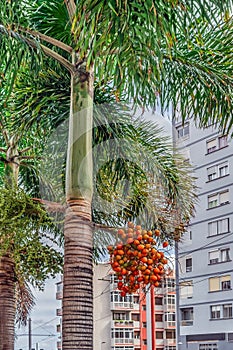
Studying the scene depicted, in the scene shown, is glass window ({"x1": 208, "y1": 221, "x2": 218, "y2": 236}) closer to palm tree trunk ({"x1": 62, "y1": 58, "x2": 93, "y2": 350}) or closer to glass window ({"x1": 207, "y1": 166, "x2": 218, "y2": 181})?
glass window ({"x1": 207, "y1": 166, "x2": 218, "y2": 181})

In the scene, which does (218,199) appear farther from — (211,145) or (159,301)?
(159,301)

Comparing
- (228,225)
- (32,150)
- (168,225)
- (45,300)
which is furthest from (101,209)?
(228,225)

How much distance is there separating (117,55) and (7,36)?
0.33 m

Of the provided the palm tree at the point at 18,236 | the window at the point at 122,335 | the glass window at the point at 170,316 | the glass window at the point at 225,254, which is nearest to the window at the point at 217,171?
the glass window at the point at 225,254

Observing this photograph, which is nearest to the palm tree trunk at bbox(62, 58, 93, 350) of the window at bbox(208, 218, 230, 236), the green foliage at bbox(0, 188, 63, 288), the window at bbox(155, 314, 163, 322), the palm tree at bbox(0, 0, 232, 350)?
the palm tree at bbox(0, 0, 232, 350)

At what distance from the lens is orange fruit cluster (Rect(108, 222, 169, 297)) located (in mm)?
1910

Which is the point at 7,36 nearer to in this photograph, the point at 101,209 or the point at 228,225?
the point at 101,209

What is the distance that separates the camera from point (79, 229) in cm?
182

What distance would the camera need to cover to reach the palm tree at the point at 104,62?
5.06 feet

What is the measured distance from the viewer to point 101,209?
2.51 m

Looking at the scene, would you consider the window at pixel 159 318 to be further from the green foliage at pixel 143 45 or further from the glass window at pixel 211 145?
the green foliage at pixel 143 45

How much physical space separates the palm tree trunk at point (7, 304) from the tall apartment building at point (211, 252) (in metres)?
9.87

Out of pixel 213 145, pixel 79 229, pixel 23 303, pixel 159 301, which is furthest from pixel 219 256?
pixel 79 229

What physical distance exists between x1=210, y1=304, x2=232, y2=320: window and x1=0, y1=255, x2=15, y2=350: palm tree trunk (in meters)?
10.3
